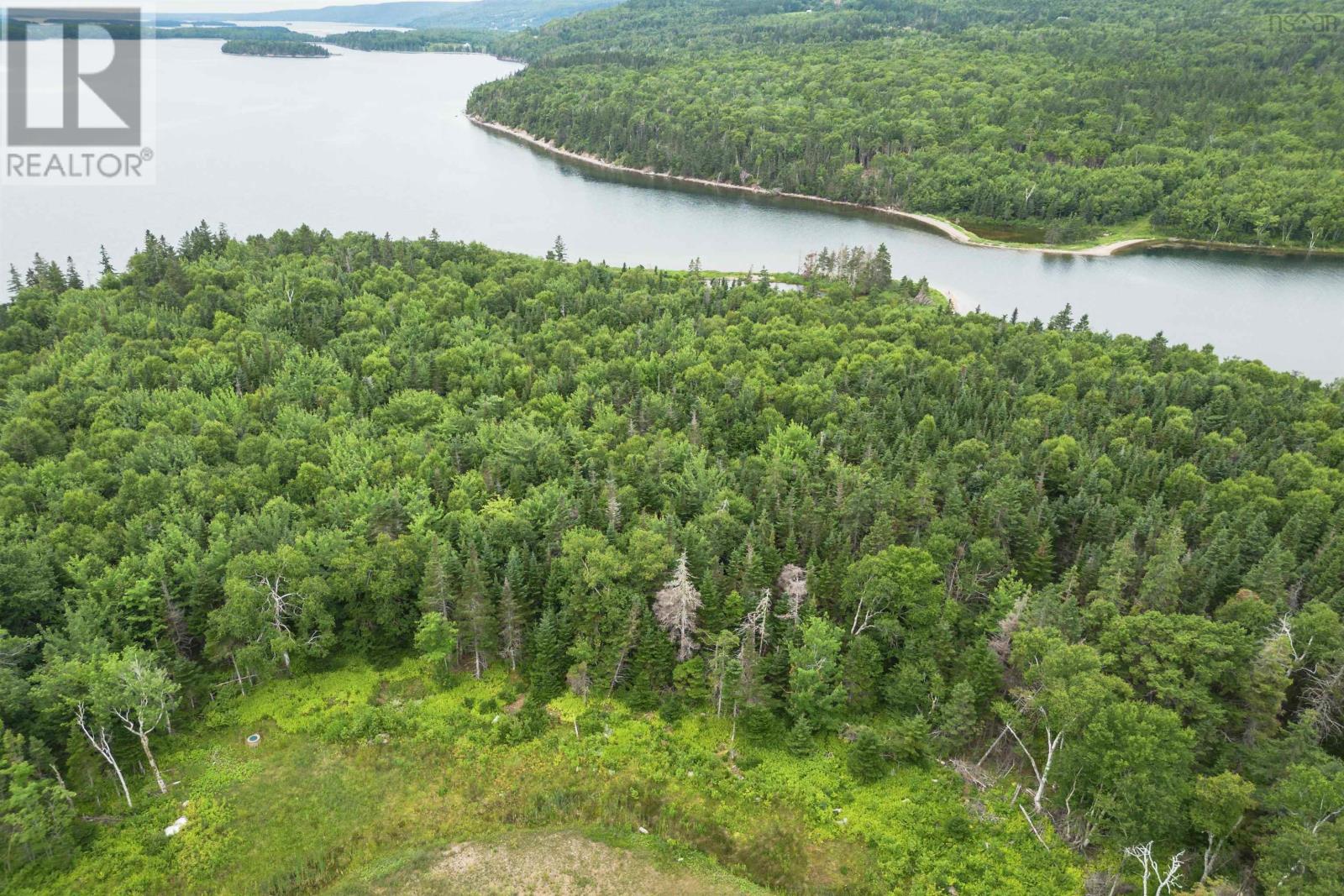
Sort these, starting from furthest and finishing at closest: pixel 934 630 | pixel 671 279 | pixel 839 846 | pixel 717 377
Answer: pixel 671 279 < pixel 717 377 < pixel 934 630 < pixel 839 846

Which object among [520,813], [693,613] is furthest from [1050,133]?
[520,813]

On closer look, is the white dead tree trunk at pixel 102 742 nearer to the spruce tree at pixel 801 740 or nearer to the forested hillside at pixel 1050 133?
the spruce tree at pixel 801 740

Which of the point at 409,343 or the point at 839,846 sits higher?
the point at 409,343

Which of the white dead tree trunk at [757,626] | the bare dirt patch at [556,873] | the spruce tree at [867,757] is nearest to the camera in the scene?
the bare dirt patch at [556,873]

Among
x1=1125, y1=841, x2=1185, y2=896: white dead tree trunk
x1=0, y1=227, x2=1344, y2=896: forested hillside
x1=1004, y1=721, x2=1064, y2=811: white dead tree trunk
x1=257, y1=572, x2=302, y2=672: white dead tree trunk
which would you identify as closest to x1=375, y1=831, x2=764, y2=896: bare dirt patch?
x1=0, y1=227, x2=1344, y2=896: forested hillside

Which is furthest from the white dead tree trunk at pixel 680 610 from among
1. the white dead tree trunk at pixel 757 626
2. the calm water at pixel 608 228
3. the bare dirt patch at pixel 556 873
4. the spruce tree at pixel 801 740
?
the calm water at pixel 608 228

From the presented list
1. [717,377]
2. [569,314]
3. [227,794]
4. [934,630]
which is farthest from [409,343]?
→ [934,630]

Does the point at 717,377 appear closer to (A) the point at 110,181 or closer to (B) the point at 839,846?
(B) the point at 839,846
